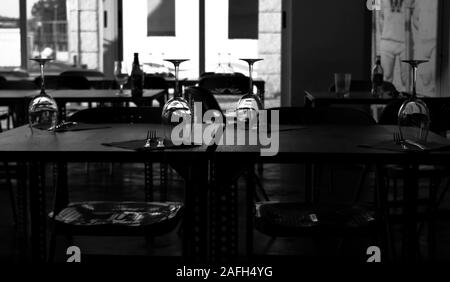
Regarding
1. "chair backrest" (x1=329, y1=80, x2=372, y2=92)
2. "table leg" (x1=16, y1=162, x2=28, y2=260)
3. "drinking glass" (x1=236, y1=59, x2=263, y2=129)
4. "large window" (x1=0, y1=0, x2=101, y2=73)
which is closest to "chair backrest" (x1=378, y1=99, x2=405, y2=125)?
"drinking glass" (x1=236, y1=59, x2=263, y2=129)

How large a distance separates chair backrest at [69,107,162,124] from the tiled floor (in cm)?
78

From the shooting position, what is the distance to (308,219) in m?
2.85

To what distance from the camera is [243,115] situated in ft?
9.64

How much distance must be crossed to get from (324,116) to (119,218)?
1.08 metres

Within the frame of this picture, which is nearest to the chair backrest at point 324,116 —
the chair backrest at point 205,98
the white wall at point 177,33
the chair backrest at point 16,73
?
the chair backrest at point 205,98

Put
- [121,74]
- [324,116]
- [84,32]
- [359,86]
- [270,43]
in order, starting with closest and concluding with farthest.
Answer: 1. [324,116]
2. [121,74]
3. [359,86]
4. [270,43]
5. [84,32]

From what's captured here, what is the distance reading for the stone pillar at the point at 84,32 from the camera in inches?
420

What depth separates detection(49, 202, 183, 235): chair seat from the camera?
2.72 metres

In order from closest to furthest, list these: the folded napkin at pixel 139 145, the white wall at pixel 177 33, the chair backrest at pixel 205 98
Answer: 1. the folded napkin at pixel 139 145
2. the chair backrest at pixel 205 98
3. the white wall at pixel 177 33

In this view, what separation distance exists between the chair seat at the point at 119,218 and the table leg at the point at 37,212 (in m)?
0.06

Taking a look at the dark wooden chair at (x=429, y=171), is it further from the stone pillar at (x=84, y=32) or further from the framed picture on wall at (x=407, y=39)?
the stone pillar at (x=84, y=32)

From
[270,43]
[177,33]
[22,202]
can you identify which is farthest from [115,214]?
[177,33]

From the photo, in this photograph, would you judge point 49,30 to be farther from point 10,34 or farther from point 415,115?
point 415,115
